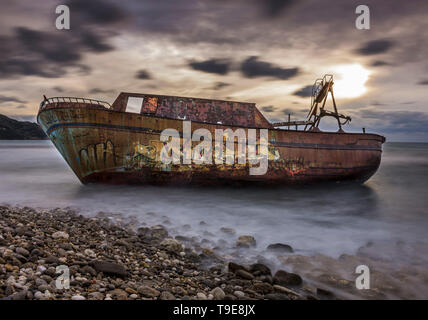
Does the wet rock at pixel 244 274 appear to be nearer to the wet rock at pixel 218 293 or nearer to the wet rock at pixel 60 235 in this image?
the wet rock at pixel 218 293

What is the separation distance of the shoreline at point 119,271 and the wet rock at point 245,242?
78cm

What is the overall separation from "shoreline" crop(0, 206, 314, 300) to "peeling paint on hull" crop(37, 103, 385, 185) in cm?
370

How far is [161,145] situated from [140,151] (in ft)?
2.18

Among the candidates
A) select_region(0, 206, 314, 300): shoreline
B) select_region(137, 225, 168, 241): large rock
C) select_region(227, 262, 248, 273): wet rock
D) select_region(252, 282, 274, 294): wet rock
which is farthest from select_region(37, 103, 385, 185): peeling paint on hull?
select_region(252, 282, 274, 294): wet rock

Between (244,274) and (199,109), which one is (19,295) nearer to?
(244,274)

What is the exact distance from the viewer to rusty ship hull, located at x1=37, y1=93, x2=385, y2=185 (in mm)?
7391

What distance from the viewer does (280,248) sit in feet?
13.9

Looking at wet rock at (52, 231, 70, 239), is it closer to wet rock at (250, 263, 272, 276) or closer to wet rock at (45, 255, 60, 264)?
wet rock at (45, 255, 60, 264)

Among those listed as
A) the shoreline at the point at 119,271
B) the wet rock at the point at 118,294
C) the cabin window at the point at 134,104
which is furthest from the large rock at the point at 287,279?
the cabin window at the point at 134,104

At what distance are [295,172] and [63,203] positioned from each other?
24.6ft

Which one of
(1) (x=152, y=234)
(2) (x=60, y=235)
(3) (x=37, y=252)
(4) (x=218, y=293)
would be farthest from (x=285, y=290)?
(2) (x=60, y=235)

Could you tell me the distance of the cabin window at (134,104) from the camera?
9133 millimetres
